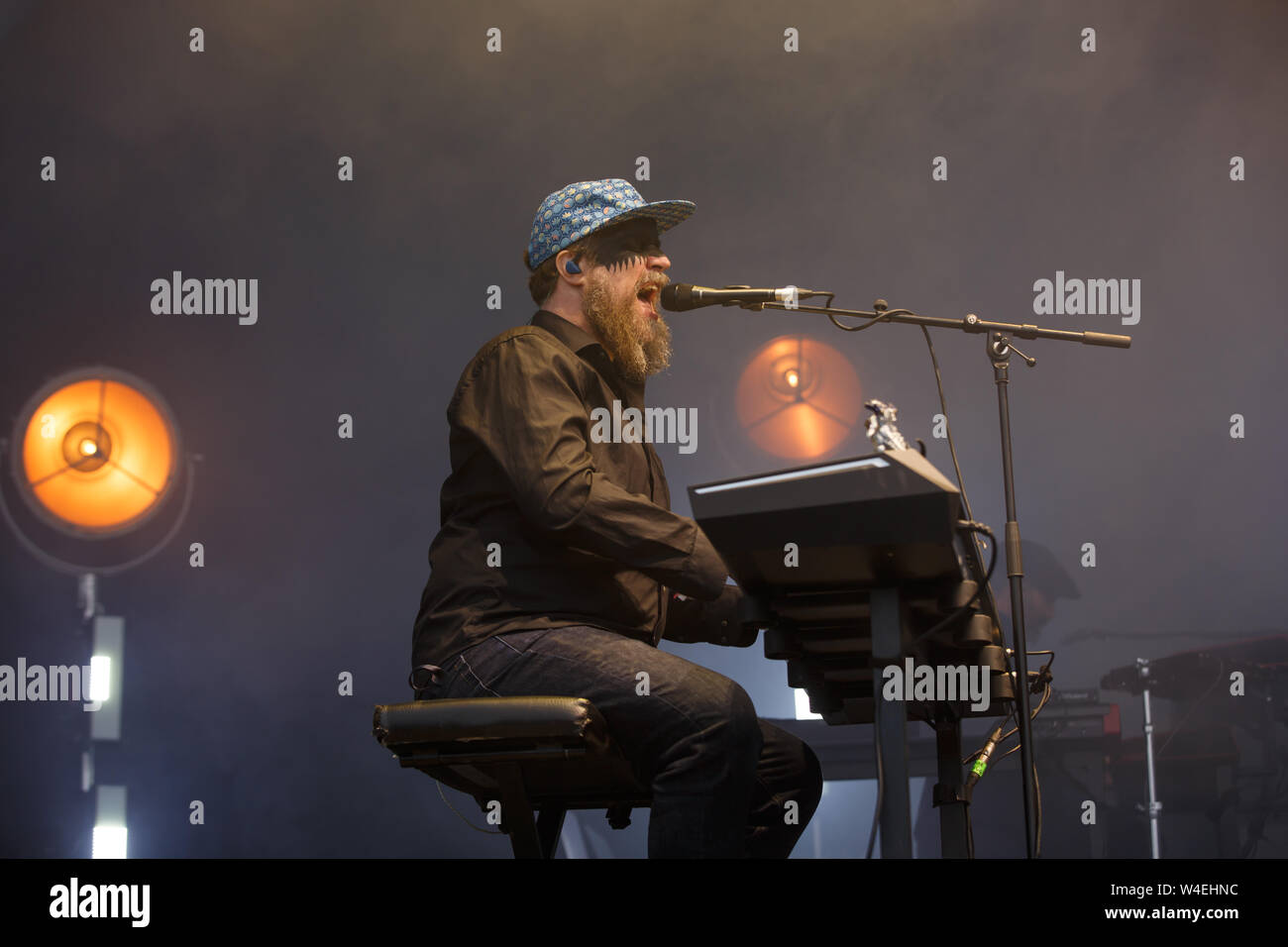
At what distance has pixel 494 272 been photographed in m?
4.74

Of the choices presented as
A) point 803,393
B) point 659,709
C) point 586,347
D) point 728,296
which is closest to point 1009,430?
point 728,296

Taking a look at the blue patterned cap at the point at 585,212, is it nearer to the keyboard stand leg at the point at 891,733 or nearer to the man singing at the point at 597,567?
the man singing at the point at 597,567

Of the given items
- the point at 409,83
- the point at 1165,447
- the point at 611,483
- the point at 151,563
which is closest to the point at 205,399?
the point at 151,563

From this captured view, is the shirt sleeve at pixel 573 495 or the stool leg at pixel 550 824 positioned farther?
the stool leg at pixel 550 824

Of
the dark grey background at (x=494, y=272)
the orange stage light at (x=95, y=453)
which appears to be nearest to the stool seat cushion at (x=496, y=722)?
the dark grey background at (x=494, y=272)

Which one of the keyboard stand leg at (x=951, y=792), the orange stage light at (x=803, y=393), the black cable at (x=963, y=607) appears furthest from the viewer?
the orange stage light at (x=803, y=393)

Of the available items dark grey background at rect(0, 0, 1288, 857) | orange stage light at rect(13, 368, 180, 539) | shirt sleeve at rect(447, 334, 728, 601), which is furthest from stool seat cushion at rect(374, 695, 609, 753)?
orange stage light at rect(13, 368, 180, 539)

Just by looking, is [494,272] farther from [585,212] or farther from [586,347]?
[586,347]

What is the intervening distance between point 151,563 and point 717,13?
3.04 m

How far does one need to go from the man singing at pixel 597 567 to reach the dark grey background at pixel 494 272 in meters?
2.14

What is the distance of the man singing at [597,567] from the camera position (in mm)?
1960

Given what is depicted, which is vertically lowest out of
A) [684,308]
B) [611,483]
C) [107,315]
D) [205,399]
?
[611,483]

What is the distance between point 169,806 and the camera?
14.0ft
